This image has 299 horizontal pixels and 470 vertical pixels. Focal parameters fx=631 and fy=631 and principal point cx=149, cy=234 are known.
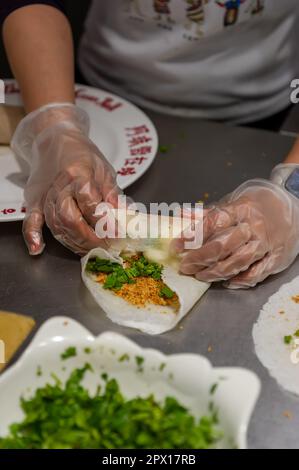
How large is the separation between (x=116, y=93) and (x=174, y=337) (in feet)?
3.57

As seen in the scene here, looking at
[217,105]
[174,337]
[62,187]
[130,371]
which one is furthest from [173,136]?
[130,371]

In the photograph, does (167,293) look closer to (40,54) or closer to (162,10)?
(40,54)

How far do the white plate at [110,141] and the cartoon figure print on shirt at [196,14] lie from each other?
0.94 ft

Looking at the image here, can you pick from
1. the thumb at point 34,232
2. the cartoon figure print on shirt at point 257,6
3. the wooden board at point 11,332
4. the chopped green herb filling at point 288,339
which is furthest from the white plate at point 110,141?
the chopped green herb filling at point 288,339

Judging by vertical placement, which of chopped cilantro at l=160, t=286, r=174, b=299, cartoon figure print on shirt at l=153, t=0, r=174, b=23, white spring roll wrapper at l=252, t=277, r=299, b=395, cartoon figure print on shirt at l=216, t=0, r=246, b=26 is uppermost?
cartoon figure print on shirt at l=216, t=0, r=246, b=26

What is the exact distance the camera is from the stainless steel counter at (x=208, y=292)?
1135 millimetres

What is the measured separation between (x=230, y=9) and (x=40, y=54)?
551 millimetres

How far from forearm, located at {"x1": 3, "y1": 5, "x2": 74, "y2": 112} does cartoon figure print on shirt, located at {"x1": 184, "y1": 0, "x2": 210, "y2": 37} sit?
356 millimetres

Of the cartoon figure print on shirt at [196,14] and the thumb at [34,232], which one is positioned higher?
the cartoon figure print on shirt at [196,14]

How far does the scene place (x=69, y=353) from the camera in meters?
1.03

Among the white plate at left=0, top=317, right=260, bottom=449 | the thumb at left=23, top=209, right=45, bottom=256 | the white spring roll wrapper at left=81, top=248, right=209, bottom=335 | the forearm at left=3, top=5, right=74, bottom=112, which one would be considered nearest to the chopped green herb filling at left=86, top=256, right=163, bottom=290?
the white spring roll wrapper at left=81, top=248, right=209, bottom=335

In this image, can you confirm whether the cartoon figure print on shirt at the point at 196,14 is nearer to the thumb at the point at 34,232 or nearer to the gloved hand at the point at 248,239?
the gloved hand at the point at 248,239

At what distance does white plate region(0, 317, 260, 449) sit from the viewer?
95 centimetres

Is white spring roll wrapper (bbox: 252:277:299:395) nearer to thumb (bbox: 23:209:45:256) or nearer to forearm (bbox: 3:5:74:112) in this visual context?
thumb (bbox: 23:209:45:256)
